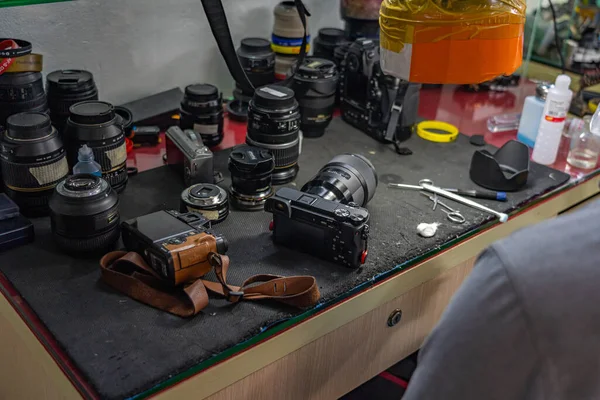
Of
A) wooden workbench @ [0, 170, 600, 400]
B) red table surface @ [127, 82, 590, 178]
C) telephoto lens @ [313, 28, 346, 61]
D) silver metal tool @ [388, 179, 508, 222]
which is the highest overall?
telephoto lens @ [313, 28, 346, 61]

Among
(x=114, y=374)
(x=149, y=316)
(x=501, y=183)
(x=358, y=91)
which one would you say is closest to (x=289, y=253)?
(x=149, y=316)

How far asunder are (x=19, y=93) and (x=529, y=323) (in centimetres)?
94

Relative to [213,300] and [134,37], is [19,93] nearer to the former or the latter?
[134,37]

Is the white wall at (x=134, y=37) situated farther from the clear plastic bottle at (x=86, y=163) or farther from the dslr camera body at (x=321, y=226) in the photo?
the dslr camera body at (x=321, y=226)

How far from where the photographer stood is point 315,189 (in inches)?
44.2

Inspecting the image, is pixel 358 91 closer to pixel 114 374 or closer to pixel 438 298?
pixel 438 298

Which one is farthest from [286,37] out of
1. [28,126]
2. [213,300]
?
[213,300]

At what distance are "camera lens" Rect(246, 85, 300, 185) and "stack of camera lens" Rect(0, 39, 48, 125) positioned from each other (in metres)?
0.39

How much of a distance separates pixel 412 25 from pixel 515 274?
47cm

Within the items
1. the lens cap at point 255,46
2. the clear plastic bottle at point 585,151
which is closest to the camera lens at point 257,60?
the lens cap at point 255,46

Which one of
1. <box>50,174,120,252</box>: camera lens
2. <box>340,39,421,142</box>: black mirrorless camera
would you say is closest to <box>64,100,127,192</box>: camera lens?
<box>50,174,120,252</box>: camera lens

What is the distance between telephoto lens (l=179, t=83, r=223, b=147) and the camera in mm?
1335

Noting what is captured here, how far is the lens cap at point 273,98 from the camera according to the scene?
1.21 metres

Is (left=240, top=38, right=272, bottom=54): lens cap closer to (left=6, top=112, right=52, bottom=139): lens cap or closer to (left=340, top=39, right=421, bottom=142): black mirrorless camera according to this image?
(left=340, top=39, right=421, bottom=142): black mirrorless camera
